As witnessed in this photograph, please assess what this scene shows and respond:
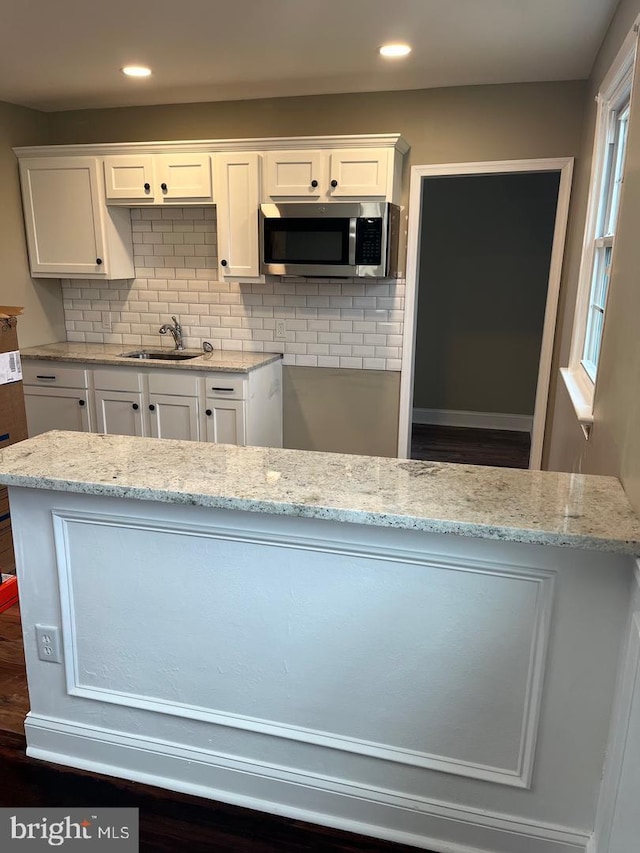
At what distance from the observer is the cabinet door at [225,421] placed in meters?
3.82

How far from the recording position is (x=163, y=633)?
1.69m

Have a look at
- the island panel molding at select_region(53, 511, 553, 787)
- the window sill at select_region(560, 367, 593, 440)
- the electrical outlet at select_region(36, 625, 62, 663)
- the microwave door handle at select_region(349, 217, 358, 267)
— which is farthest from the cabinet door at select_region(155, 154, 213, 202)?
the electrical outlet at select_region(36, 625, 62, 663)

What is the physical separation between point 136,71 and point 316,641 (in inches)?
127

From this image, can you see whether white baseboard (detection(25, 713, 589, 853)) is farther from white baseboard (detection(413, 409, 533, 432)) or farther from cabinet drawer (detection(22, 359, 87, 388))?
white baseboard (detection(413, 409, 533, 432))

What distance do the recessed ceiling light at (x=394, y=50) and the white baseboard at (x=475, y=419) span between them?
3551 mm

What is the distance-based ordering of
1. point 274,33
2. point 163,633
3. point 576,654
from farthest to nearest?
point 274,33, point 163,633, point 576,654

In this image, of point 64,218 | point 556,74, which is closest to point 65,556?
point 64,218

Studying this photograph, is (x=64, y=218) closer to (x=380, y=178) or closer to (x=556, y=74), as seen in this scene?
(x=380, y=178)

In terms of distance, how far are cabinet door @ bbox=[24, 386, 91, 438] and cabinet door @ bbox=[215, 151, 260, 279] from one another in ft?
4.17

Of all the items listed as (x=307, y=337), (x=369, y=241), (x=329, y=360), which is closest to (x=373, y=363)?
(x=329, y=360)

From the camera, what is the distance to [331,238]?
364 centimetres

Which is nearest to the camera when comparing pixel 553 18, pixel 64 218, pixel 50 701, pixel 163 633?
pixel 163 633

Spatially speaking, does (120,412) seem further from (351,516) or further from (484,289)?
(484,289)

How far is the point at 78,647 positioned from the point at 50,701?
0.23 m
